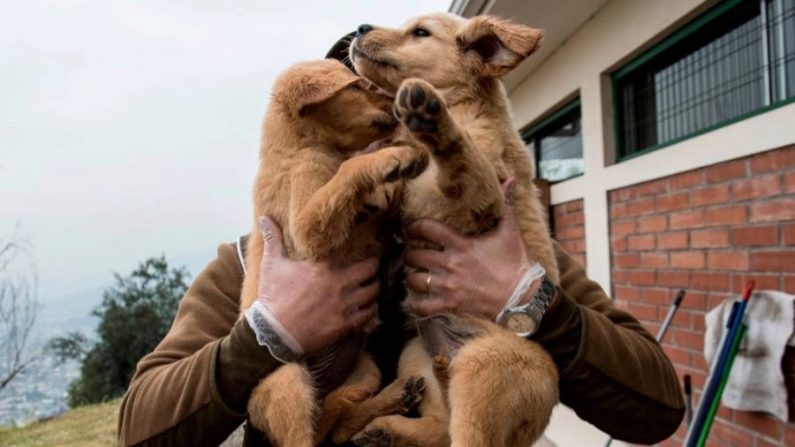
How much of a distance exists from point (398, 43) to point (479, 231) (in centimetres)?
81

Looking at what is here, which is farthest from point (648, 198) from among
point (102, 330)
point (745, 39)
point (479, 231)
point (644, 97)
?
point (102, 330)

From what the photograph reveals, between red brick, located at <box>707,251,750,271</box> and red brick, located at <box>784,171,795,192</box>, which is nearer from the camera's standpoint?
red brick, located at <box>784,171,795,192</box>

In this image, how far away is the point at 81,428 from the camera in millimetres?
10258

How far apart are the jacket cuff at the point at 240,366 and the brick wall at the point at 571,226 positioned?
468 cm

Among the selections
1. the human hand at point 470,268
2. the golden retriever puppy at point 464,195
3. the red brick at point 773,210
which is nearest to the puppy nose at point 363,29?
the golden retriever puppy at point 464,195

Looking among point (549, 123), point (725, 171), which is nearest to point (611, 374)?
point (725, 171)

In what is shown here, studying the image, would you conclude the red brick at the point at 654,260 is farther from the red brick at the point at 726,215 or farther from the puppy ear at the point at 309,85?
the puppy ear at the point at 309,85

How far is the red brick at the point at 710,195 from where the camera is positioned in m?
4.04

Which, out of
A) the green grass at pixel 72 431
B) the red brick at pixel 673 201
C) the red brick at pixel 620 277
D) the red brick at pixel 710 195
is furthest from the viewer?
the green grass at pixel 72 431

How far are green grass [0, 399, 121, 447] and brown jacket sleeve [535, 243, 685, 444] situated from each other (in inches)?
312

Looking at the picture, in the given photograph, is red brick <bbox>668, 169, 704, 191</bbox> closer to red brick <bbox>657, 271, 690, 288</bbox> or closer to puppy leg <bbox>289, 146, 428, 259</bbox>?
red brick <bbox>657, 271, 690, 288</bbox>

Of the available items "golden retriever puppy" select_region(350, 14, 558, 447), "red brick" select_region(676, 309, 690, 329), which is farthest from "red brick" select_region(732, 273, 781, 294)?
"golden retriever puppy" select_region(350, 14, 558, 447)

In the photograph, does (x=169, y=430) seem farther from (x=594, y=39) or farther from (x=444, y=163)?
(x=594, y=39)

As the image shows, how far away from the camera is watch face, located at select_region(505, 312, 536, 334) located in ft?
6.42
